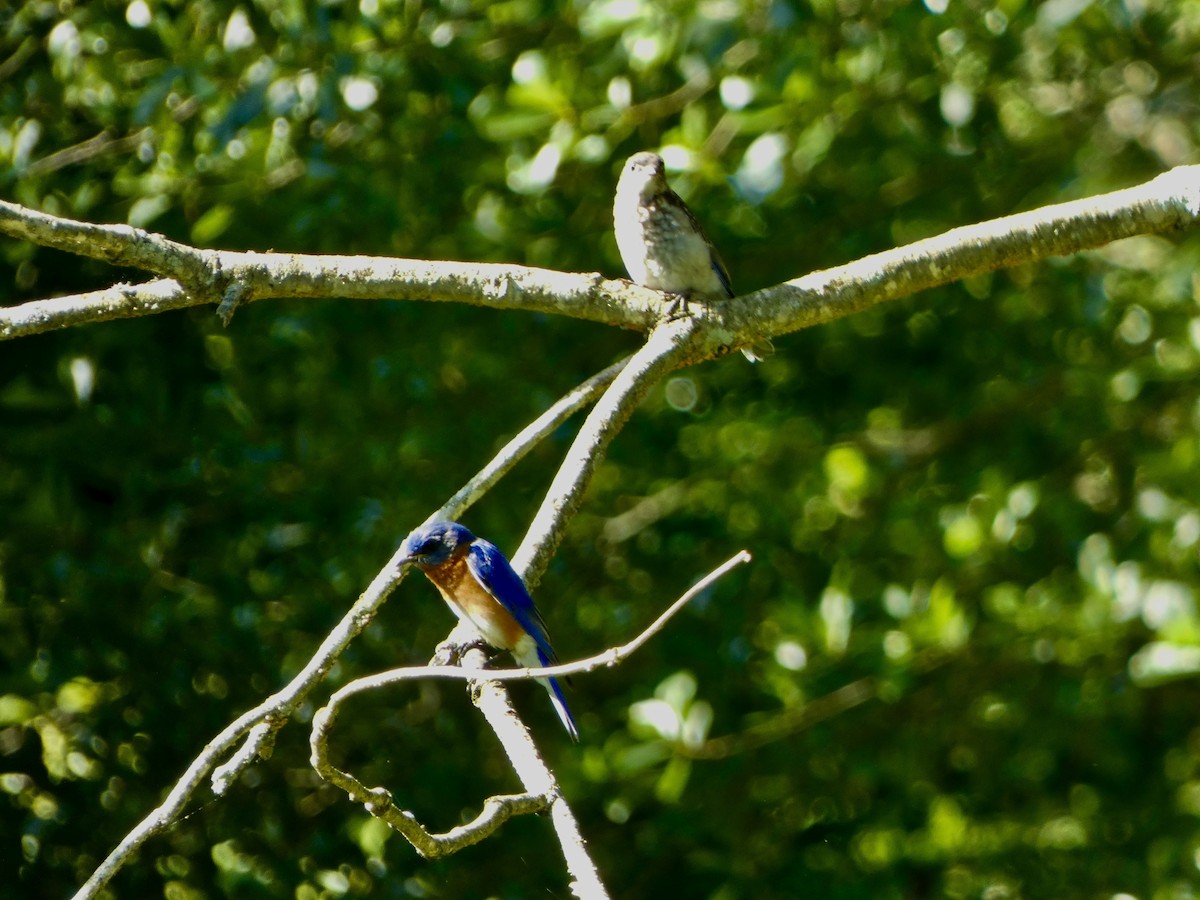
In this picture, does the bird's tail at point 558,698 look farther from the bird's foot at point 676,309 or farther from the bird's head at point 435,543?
the bird's foot at point 676,309

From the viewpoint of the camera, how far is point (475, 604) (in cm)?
422

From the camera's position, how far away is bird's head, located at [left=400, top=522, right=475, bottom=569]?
3992 mm

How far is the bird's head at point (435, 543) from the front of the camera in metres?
3.99

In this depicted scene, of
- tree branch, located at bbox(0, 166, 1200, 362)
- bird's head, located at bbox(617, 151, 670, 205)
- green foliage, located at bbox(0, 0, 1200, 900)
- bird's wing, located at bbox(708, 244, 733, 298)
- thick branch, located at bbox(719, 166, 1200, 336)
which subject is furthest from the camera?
bird's wing, located at bbox(708, 244, 733, 298)

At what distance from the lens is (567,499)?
115 inches

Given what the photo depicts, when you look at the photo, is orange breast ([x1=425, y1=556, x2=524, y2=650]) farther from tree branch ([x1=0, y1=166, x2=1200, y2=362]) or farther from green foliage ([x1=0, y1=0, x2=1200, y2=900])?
tree branch ([x1=0, y1=166, x2=1200, y2=362])

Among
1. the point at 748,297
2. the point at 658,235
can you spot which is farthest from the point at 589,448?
the point at 658,235

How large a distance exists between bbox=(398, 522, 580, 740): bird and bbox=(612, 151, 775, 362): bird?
1116mm

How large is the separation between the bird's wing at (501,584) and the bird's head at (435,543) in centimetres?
5

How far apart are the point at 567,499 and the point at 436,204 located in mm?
2397

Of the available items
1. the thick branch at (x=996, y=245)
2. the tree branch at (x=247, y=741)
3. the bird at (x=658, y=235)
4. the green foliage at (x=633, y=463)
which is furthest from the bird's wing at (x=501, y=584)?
the tree branch at (x=247, y=741)

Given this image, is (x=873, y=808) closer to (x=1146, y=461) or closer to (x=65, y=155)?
(x=1146, y=461)

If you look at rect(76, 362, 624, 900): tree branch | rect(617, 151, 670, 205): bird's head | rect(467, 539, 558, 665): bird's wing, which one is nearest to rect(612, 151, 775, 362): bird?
rect(617, 151, 670, 205): bird's head

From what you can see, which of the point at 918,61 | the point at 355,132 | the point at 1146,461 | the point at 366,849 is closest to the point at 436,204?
the point at 355,132
